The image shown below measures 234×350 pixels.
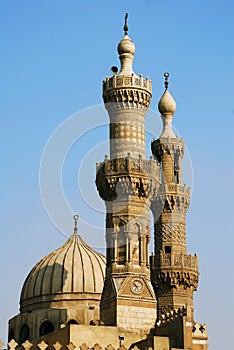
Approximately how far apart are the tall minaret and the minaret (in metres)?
5.04

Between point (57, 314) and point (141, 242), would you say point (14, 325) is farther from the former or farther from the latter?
point (141, 242)

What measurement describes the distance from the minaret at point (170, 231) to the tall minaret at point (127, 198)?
198 inches

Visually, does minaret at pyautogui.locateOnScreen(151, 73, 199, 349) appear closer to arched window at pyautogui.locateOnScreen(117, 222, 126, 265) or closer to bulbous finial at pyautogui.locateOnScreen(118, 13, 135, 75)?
arched window at pyautogui.locateOnScreen(117, 222, 126, 265)

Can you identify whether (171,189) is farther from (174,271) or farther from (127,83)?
(127,83)

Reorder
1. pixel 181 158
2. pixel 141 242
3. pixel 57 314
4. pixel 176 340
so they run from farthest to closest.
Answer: pixel 181 158, pixel 57 314, pixel 141 242, pixel 176 340

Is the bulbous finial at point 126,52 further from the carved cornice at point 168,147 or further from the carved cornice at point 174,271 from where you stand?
the carved cornice at point 174,271

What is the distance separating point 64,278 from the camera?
38188 millimetres

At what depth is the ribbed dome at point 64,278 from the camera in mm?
37812

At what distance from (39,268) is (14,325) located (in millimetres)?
3049

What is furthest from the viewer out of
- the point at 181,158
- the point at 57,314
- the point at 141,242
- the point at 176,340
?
the point at 181,158

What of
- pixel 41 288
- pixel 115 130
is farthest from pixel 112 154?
pixel 41 288

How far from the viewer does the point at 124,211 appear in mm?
31922

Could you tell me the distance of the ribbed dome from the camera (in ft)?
124

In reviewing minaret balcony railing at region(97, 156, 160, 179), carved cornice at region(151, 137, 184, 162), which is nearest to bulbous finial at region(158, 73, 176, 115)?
carved cornice at region(151, 137, 184, 162)
